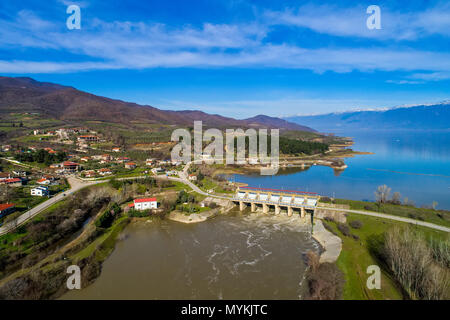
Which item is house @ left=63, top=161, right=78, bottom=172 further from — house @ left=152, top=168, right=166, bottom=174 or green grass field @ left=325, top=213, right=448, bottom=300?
green grass field @ left=325, top=213, right=448, bottom=300

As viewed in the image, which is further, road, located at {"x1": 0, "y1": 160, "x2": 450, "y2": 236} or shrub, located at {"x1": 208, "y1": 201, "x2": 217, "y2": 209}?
shrub, located at {"x1": 208, "y1": 201, "x2": 217, "y2": 209}

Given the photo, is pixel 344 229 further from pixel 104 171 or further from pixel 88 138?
pixel 88 138

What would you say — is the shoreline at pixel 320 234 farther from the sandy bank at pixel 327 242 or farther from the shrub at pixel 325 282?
the shrub at pixel 325 282

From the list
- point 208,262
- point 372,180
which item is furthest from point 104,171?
point 372,180

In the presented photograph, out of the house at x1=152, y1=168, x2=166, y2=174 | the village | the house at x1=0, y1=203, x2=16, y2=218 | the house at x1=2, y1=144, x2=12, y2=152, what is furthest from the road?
the house at x1=2, y1=144, x2=12, y2=152

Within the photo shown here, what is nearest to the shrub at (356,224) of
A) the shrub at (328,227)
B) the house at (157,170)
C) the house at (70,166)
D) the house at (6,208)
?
the shrub at (328,227)

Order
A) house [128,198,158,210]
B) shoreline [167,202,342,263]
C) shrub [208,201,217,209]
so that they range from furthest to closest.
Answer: shrub [208,201,217,209], house [128,198,158,210], shoreline [167,202,342,263]

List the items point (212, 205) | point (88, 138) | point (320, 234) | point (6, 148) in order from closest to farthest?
point (320, 234) → point (212, 205) → point (6, 148) → point (88, 138)
